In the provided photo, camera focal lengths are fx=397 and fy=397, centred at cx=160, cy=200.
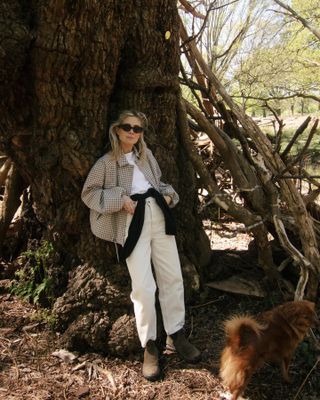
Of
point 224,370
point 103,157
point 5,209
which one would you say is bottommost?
point 224,370

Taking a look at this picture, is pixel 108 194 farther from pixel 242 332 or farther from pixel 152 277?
pixel 242 332

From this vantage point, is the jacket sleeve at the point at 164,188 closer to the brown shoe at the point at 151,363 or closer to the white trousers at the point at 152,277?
the white trousers at the point at 152,277

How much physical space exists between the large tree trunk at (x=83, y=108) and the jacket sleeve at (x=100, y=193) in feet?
0.56

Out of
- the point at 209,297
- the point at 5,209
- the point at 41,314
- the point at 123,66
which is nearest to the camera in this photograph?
the point at 123,66

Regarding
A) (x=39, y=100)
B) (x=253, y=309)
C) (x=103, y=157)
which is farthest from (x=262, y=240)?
(x=39, y=100)

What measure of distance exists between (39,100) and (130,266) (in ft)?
4.73

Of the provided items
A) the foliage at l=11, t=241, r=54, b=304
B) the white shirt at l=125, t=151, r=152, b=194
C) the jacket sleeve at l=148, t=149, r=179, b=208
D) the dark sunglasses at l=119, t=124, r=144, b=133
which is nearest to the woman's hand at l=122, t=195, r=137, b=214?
the white shirt at l=125, t=151, r=152, b=194

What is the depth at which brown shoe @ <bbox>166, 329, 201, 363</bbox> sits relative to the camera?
10.4 feet

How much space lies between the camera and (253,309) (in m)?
3.77

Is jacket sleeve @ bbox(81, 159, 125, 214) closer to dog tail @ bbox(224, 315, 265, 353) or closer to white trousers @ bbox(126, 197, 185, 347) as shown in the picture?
white trousers @ bbox(126, 197, 185, 347)

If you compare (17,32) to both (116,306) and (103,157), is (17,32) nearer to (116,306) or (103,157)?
(103,157)

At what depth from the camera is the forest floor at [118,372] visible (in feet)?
9.37

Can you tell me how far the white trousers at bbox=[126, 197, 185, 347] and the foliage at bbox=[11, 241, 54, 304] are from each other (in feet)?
3.61

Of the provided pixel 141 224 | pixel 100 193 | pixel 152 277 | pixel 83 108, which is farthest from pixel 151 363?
pixel 83 108
